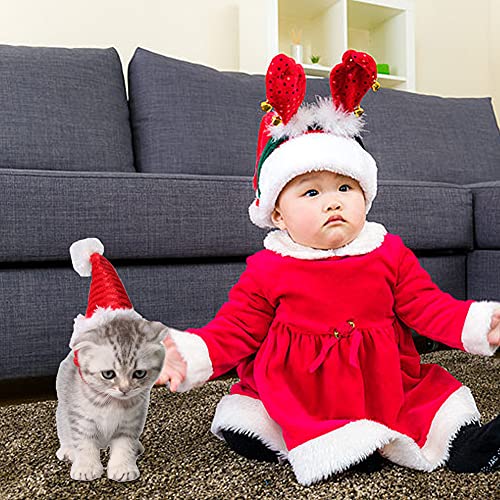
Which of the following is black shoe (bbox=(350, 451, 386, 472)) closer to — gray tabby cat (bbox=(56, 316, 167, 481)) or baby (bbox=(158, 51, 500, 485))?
baby (bbox=(158, 51, 500, 485))

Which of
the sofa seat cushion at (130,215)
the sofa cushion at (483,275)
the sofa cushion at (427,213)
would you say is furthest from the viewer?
the sofa cushion at (483,275)

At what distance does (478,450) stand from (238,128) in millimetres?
1604

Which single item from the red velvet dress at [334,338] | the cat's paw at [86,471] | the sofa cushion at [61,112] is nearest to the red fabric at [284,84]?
the red velvet dress at [334,338]

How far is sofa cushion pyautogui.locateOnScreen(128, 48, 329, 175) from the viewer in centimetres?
216

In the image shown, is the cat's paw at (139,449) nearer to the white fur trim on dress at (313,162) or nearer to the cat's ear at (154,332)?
the cat's ear at (154,332)

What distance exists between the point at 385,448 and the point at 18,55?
174 centimetres

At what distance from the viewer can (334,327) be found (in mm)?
918

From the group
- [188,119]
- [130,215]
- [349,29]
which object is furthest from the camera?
[349,29]

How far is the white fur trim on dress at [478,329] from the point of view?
0.86 meters

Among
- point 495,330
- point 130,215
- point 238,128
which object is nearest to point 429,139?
point 238,128

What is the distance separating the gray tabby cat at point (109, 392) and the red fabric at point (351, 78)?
1.43 ft

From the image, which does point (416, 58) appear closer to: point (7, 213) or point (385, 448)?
point (7, 213)

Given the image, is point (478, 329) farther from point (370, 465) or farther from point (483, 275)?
point (483, 275)

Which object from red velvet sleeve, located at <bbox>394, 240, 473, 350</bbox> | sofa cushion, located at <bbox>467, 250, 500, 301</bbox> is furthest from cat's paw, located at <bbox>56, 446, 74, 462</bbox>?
sofa cushion, located at <bbox>467, 250, 500, 301</bbox>
